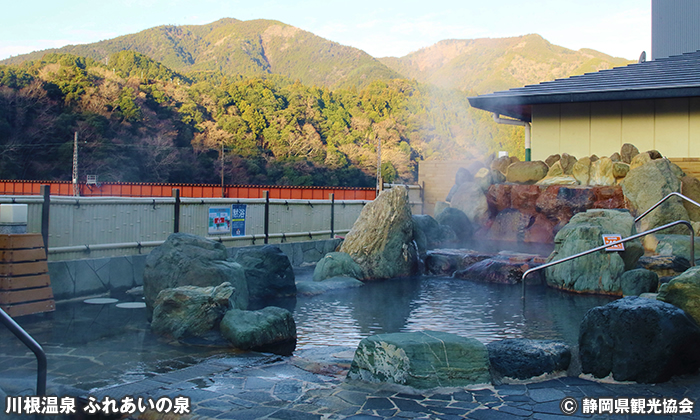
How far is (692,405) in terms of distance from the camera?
4.19 meters

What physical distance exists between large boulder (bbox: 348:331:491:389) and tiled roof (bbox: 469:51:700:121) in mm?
14908

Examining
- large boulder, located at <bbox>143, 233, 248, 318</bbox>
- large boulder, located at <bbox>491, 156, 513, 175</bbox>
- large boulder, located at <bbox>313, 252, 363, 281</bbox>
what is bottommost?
large boulder, located at <bbox>313, 252, 363, 281</bbox>

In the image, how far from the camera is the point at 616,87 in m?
17.8

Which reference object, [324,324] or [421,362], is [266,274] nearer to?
[324,324]

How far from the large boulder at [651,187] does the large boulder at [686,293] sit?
34.3 feet

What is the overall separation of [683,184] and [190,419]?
53.8ft

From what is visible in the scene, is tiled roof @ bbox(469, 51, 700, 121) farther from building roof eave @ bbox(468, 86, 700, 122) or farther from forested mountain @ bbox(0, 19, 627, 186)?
forested mountain @ bbox(0, 19, 627, 186)

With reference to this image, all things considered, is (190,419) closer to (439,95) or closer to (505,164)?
(505,164)

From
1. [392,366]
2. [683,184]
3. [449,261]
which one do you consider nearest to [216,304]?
[392,366]

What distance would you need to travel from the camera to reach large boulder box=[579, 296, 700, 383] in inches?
191

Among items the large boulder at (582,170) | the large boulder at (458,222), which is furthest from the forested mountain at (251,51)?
the large boulder at (582,170)

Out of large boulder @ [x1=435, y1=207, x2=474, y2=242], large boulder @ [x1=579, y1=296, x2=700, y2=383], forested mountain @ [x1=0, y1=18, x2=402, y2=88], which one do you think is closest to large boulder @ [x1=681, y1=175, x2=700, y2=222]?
large boulder @ [x1=435, y1=207, x2=474, y2=242]

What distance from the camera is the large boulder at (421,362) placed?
4883mm

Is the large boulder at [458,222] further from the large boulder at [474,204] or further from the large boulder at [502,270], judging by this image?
the large boulder at [502,270]
